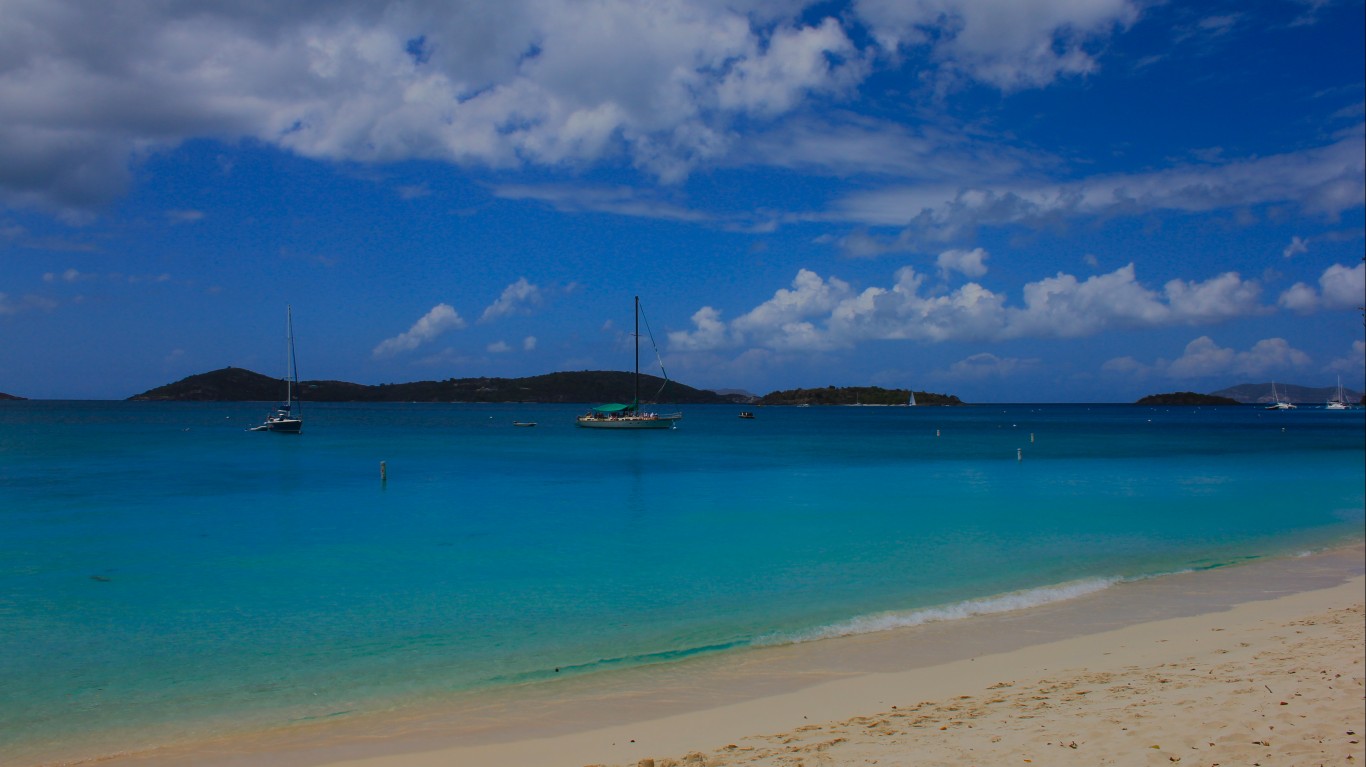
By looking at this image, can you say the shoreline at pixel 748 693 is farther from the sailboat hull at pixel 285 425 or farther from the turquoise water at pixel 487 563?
the sailboat hull at pixel 285 425

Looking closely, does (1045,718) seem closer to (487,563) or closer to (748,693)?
(748,693)

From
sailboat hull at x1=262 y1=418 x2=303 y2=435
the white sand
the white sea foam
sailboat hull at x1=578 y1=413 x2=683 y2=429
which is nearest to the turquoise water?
the white sea foam

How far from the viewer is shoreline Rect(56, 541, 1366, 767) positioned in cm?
733

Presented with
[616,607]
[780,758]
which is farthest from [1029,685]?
[616,607]

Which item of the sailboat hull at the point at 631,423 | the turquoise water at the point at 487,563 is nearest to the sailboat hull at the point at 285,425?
the turquoise water at the point at 487,563

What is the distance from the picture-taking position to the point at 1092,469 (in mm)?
41531

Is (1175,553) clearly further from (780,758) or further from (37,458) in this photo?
(37,458)

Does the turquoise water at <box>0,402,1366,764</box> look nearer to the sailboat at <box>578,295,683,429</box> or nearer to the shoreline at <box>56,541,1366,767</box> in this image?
the shoreline at <box>56,541,1366,767</box>

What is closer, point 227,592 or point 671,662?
point 671,662

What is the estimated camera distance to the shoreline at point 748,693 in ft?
24.1

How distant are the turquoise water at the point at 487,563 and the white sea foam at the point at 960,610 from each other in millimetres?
105

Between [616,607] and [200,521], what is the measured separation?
1590 cm

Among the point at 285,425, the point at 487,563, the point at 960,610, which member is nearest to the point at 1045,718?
the point at 960,610

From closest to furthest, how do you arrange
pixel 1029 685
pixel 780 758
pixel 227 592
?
1. pixel 780 758
2. pixel 1029 685
3. pixel 227 592
